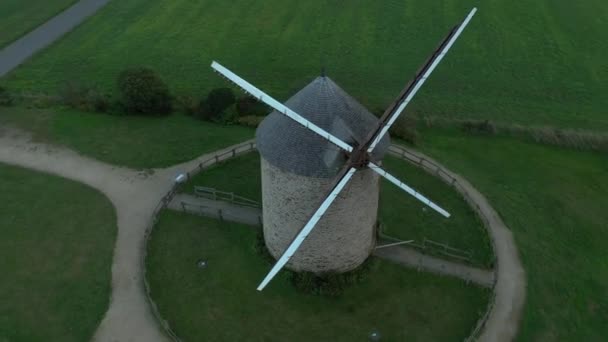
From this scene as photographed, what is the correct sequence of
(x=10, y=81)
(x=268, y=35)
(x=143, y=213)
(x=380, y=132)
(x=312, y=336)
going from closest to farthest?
(x=380, y=132) < (x=312, y=336) < (x=143, y=213) < (x=10, y=81) < (x=268, y=35)

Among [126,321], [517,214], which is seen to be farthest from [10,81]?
[517,214]

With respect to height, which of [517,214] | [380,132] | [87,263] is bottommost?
[87,263]

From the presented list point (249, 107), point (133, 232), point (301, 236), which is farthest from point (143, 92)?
point (301, 236)

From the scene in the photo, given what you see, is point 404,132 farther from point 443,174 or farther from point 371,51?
point 371,51

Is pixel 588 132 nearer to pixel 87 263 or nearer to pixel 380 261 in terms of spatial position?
pixel 380 261

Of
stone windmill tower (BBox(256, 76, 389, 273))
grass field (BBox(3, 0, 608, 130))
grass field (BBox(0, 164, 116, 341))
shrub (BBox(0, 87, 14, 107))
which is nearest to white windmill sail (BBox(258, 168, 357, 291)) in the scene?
stone windmill tower (BBox(256, 76, 389, 273))

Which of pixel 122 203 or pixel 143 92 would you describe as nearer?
pixel 122 203
